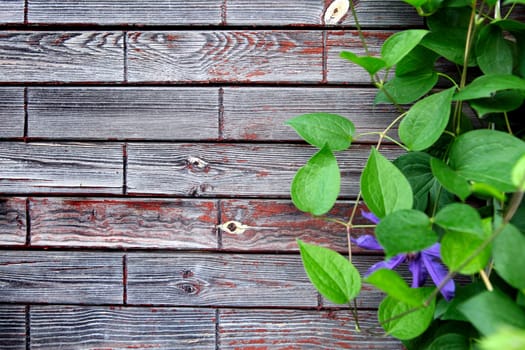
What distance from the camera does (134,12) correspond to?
34.3 inches

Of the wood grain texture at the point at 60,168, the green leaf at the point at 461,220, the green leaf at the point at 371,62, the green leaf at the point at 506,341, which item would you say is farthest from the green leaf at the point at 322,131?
the green leaf at the point at 506,341

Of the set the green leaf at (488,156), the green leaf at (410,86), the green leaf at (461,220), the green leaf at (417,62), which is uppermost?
the green leaf at (417,62)

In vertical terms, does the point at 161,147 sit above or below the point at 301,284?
above

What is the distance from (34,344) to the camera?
0.89 m

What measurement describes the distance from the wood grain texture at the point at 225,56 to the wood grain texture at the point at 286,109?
0.08ft

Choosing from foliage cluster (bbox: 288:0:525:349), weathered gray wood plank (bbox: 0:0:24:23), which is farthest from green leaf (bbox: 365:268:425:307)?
weathered gray wood plank (bbox: 0:0:24:23)

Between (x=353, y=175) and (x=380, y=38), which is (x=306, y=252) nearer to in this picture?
(x=353, y=175)

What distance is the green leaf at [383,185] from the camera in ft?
2.03

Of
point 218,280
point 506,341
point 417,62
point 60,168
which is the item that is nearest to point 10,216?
point 60,168

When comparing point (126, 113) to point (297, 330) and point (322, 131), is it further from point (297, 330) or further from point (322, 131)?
point (297, 330)

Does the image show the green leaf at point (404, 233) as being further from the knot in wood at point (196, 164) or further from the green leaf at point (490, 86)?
the knot in wood at point (196, 164)

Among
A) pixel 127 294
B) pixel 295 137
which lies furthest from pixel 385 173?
pixel 127 294

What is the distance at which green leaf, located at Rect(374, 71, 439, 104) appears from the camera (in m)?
0.76

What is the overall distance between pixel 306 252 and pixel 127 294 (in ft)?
1.27
